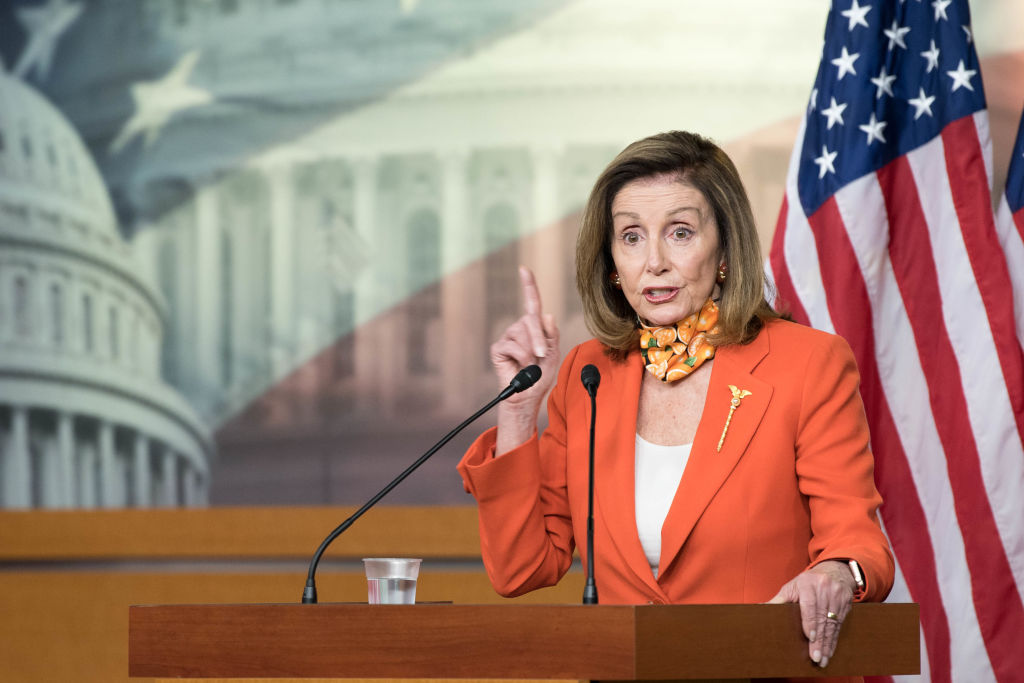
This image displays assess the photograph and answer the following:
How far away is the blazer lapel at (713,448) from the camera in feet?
6.04

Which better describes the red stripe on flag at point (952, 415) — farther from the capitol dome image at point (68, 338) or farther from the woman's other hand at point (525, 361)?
the capitol dome image at point (68, 338)

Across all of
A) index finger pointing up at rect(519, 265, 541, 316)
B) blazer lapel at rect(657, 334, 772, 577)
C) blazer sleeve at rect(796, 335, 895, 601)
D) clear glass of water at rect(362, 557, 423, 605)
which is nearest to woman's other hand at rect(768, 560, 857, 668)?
blazer sleeve at rect(796, 335, 895, 601)

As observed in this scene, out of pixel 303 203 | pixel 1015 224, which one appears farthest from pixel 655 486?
pixel 303 203

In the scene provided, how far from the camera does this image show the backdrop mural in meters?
3.77

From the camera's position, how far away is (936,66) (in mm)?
3123

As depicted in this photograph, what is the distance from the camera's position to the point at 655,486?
194 cm

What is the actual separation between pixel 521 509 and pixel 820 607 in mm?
638

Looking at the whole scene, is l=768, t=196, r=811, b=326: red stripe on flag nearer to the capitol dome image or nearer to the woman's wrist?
the woman's wrist

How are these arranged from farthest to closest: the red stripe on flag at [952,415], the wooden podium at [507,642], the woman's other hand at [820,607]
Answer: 1. the red stripe on flag at [952,415]
2. the woman's other hand at [820,607]
3. the wooden podium at [507,642]

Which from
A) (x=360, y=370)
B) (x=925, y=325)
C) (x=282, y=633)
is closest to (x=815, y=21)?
(x=925, y=325)

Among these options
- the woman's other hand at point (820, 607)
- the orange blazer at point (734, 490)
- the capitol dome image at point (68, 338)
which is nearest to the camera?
the woman's other hand at point (820, 607)

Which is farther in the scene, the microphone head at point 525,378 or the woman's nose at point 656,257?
the woman's nose at point 656,257

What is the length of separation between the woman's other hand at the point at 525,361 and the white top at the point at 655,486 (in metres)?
0.20

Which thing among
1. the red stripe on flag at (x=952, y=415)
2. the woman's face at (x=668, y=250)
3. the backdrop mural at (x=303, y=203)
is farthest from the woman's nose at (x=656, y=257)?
the backdrop mural at (x=303, y=203)
